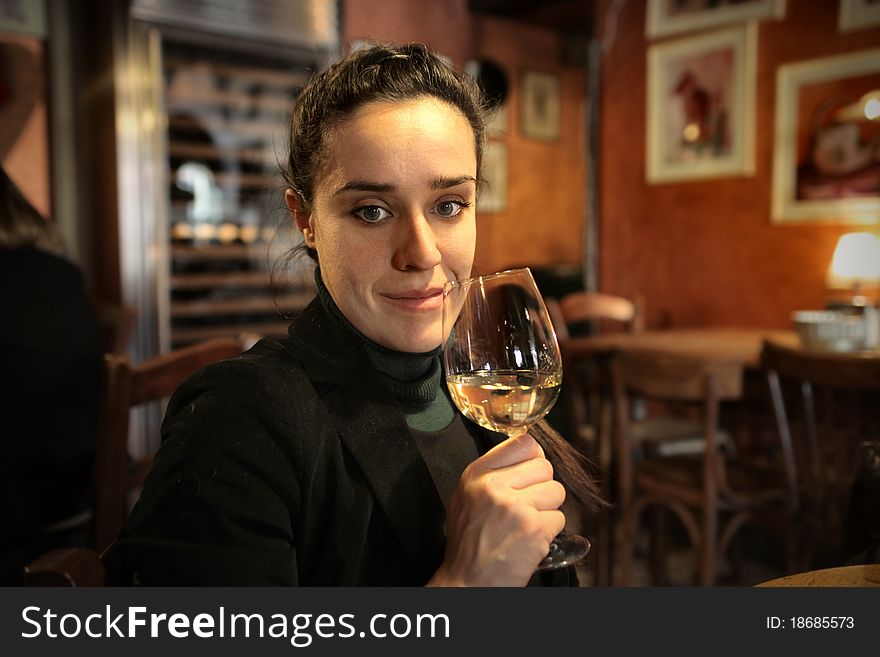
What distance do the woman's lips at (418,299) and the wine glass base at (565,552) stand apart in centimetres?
29

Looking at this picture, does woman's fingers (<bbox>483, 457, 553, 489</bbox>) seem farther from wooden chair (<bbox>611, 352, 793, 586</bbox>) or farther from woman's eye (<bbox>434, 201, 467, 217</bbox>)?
wooden chair (<bbox>611, 352, 793, 586</bbox>)

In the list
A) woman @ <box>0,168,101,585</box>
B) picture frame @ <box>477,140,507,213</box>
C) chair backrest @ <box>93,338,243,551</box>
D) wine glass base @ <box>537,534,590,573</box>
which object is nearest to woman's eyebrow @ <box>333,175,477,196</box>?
wine glass base @ <box>537,534,590,573</box>

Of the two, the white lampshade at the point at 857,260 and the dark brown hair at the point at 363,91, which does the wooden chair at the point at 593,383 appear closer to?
the white lampshade at the point at 857,260

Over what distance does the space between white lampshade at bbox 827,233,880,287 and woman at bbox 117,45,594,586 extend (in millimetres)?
2897

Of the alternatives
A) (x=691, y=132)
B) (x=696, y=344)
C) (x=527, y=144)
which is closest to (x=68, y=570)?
(x=696, y=344)

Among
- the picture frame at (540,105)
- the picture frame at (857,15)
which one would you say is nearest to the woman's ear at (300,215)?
the picture frame at (857,15)

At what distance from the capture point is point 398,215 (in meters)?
0.84

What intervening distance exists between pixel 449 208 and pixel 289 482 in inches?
13.4

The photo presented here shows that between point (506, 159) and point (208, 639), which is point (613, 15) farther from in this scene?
point (208, 639)

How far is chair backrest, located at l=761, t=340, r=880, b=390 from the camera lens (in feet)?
7.16

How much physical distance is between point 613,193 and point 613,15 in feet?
3.24

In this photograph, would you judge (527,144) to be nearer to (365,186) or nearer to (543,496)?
(365,186)

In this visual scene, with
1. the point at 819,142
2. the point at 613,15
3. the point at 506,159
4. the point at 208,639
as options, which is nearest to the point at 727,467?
the point at 819,142

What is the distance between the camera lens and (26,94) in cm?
350
